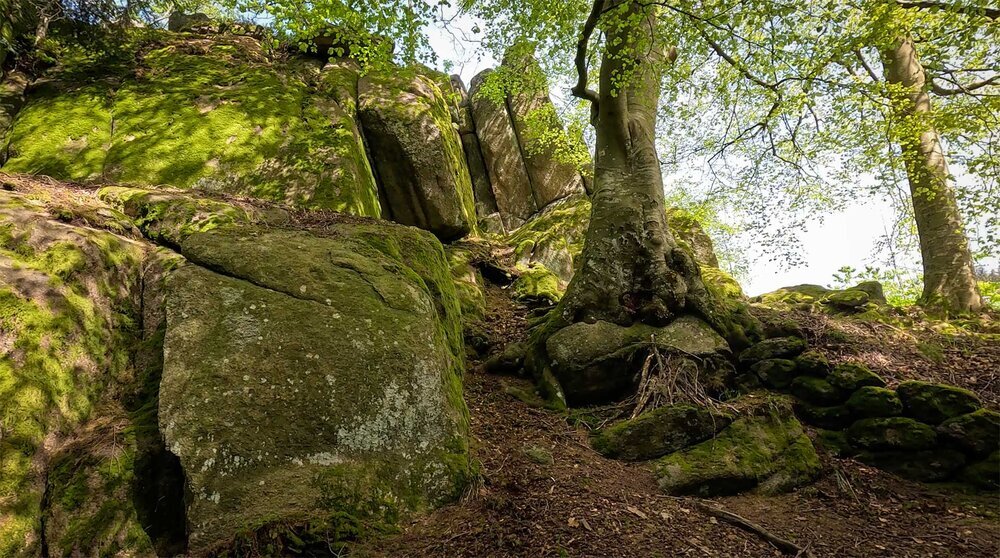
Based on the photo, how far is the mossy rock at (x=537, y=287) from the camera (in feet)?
30.4

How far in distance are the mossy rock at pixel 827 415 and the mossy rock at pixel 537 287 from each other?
4703mm

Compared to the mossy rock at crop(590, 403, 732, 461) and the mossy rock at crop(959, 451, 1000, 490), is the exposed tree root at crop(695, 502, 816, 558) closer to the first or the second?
the mossy rock at crop(590, 403, 732, 461)

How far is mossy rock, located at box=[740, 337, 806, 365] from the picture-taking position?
18.8ft

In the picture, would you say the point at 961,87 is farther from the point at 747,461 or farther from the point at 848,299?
the point at 747,461

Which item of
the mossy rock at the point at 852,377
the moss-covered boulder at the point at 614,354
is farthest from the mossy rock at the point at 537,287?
the mossy rock at the point at 852,377

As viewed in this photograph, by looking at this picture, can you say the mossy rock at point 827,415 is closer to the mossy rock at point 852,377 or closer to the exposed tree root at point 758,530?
the mossy rock at point 852,377

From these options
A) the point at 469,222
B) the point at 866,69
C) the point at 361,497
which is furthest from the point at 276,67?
the point at 866,69

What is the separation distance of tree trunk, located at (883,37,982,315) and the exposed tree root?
8236mm

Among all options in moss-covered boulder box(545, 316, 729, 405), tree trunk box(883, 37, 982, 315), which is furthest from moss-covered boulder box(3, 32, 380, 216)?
tree trunk box(883, 37, 982, 315)

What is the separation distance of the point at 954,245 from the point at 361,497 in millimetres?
11417

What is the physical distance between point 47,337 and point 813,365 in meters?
7.47

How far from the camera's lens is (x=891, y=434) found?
4.45 m

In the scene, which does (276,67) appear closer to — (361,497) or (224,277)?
(224,277)

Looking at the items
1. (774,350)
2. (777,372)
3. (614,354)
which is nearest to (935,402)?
(777,372)
